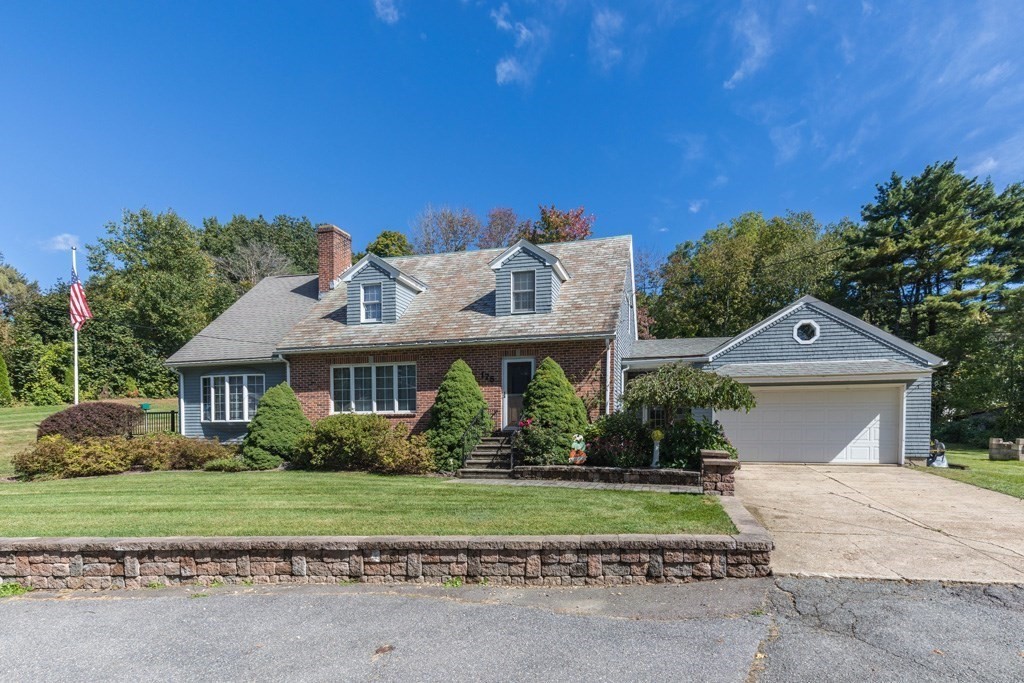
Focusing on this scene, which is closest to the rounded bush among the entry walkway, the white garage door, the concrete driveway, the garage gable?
the concrete driveway

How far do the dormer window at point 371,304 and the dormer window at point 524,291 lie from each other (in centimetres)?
419

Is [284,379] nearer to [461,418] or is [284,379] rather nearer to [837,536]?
[461,418]

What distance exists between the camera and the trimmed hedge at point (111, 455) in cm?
1245

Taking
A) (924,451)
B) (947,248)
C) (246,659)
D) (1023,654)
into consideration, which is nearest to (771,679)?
(1023,654)

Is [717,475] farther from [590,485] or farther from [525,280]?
[525,280]

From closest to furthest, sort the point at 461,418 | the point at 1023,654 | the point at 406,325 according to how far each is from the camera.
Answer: the point at 1023,654 < the point at 461,418 < the point at 406,325

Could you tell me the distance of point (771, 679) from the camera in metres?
3.43

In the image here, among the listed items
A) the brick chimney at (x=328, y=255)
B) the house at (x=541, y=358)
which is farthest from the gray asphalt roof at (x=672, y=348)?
the brick chimney at (x=328, y=255)

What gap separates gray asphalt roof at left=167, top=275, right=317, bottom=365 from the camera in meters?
16.8

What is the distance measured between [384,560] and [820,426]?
13895 millimetres

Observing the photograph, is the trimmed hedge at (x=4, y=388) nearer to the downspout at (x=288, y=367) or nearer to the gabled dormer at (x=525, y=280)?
the downspout at (x=288, y=367)

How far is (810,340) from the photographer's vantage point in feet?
51.1

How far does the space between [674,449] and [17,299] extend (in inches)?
1885

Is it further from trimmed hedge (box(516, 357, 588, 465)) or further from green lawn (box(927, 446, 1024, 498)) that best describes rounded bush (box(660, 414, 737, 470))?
green lawn (box(927, 446, 1024, 498))
